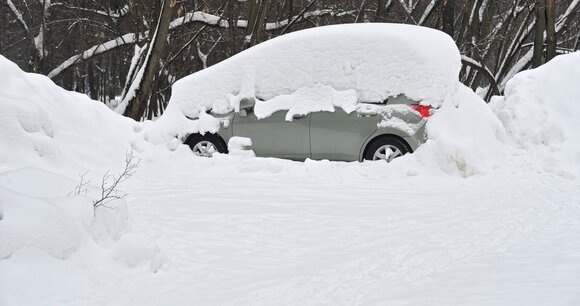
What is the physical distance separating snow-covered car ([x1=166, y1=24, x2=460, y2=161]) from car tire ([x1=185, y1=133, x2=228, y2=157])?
1cm

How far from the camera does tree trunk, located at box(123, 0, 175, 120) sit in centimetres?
1163

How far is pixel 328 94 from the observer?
7.45m

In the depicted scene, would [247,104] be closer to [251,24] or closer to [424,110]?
[424,110]

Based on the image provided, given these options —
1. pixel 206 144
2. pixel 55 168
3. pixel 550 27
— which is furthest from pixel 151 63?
pixel 550 27

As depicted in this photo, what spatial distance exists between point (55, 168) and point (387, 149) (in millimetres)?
3975

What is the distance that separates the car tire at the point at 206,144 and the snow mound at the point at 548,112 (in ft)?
13.2

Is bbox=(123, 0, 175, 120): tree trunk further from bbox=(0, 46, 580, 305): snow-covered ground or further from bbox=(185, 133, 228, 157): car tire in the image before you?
bbox=(185, 133, 228, 157): car tire

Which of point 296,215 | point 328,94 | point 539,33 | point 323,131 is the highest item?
point 539,33

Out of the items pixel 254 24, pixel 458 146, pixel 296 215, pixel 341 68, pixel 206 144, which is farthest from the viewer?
pixel 254 24

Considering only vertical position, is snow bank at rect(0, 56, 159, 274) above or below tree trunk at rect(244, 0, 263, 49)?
below

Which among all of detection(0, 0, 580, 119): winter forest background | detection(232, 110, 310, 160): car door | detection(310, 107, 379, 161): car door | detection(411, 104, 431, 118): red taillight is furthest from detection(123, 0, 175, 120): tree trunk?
detection(411, 104, 431, 118): red taillight

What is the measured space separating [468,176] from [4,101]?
511 centimetres

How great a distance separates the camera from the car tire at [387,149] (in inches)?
279

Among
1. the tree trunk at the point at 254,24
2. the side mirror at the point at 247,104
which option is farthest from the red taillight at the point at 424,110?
the tree trunk at the point at 254,24
